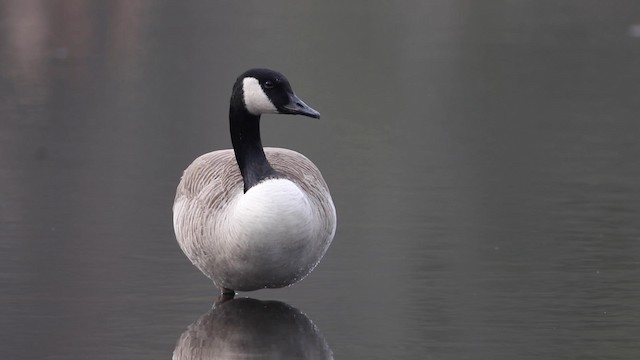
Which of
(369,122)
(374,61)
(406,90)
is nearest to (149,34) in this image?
(374,61)

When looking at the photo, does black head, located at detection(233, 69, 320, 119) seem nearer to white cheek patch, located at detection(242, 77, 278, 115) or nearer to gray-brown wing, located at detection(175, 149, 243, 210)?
white cheek patch, located at detection(242, 77, 278, 115)

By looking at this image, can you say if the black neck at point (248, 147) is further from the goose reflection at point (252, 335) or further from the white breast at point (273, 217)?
the goose reflection at point (252, 335)

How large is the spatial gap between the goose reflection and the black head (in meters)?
0.86

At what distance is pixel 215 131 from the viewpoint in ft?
36.6

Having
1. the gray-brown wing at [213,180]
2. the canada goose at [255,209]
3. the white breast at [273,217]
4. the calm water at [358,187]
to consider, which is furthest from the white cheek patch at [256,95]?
the calm water at [358,187]

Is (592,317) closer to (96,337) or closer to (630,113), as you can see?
(96,337)

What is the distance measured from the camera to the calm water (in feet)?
18.9

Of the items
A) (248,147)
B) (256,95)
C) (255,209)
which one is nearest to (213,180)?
(248,147)

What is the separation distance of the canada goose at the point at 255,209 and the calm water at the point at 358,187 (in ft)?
0.70

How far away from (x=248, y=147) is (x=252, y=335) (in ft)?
3.29

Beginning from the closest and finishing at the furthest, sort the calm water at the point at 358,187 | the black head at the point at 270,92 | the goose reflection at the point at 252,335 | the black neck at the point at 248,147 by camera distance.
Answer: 1. the goose reflection at the point at 252,335
2. the calm water at the point at 358,187
3. the black neck at the point at 248,147
4. the black head at the point at 270,92

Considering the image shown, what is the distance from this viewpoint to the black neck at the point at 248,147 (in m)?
6.17

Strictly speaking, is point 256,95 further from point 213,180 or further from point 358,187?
point 358,187

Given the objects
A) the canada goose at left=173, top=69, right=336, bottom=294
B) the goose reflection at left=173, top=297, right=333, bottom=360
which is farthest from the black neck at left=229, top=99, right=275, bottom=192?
the goose reflection at left=173, top=297, right=333, bottom=360
